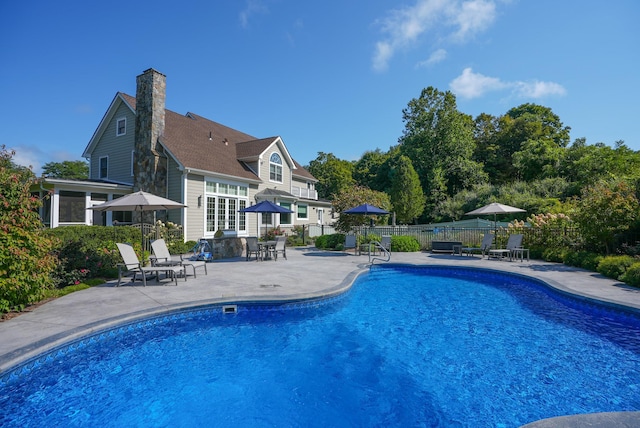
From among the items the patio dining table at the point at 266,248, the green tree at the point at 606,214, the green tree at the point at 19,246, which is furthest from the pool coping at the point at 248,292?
the green tree at the point at 606,214

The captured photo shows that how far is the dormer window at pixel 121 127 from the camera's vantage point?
61.8 ft

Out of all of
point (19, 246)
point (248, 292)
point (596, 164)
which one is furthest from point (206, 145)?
point (596, 164)

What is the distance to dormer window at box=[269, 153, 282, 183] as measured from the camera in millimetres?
23828

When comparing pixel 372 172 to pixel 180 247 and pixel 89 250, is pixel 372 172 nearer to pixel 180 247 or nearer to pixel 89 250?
pixel 180 247

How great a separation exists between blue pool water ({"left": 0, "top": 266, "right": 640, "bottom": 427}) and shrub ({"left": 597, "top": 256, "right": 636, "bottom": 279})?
139 inches

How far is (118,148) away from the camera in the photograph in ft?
62.5

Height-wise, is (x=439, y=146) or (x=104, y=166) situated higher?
(x=439, y=146)

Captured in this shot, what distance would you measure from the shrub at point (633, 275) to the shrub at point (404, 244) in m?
9.22

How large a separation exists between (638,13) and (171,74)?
20.6 meters

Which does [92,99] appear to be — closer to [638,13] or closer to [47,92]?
[47,92]

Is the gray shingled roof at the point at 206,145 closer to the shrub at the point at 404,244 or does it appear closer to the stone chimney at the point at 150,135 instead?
the stone chimney at the point at 150,135

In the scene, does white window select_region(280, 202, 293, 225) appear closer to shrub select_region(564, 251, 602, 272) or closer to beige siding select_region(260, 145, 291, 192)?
beige siding select_region(260, 145, 291, 192)

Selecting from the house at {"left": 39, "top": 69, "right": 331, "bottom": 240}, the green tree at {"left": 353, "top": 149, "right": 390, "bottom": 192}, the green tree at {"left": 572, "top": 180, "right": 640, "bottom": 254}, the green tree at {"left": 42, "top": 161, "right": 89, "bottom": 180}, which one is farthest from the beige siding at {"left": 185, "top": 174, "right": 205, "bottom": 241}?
the green tree at {"left": 42, "top": 161, "right": 89, "bottom": 180}

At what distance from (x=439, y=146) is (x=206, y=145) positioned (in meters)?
28.4
